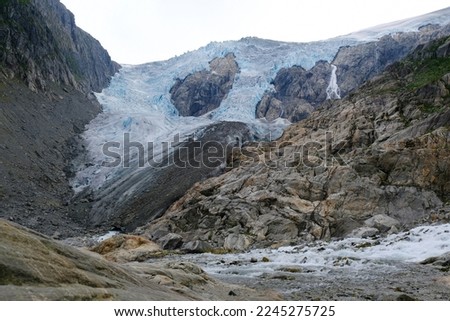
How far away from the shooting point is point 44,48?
243 ft

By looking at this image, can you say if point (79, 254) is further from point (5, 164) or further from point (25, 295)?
point (5, 164)

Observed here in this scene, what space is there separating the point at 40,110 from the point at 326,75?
57.6 metres

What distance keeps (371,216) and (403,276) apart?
43.0ft

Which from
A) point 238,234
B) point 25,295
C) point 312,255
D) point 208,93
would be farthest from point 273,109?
point 25,295

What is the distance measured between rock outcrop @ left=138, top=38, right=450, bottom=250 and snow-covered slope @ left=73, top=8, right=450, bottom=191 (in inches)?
1157

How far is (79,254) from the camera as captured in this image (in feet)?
23.7

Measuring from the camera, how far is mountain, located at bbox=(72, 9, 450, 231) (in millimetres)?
46594

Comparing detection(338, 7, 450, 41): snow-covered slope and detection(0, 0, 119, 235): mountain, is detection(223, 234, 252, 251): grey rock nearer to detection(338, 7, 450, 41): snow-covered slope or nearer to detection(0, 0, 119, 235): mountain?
detection(0, 0, 119, 235): mountain

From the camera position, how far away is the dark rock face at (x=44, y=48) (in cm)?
6481

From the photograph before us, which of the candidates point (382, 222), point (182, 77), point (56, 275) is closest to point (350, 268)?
point (382, 222)

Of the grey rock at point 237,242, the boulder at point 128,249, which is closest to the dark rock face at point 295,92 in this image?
the grey rock at point 237,242

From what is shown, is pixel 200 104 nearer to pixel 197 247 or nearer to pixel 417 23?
pixel 417 23

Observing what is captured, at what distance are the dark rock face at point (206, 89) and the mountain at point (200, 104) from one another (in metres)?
0.24

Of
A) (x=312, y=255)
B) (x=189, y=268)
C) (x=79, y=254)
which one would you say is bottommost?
(x=312, y=255)
